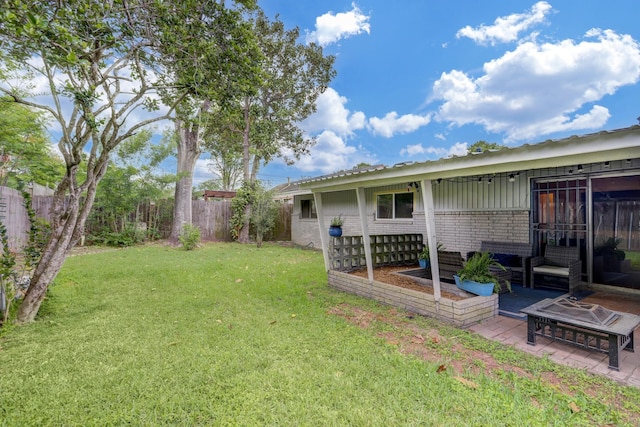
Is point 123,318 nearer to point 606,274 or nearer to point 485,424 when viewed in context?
point 485,424

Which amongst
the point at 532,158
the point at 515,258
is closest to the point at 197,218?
the point at 515,258

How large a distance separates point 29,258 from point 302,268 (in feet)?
17.5

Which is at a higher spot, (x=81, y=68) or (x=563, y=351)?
(x=81, y=68)

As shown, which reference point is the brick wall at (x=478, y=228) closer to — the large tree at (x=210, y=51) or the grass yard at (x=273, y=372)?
the grass yard at (x=273, y=372)

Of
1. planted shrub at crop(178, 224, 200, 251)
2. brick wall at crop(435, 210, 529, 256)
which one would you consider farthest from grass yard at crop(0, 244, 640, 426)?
planted shrub at crop(178, 224, 200, 251)

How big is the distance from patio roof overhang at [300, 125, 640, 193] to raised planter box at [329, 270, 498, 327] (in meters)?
1.72

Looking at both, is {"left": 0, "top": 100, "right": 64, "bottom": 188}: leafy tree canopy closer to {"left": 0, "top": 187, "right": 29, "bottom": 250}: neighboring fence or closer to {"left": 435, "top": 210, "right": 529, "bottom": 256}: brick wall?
{"left": 0, "top": 187, "right": 29, "bottom": 250}: neighboring fence

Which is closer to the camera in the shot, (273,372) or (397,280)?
(273,372)

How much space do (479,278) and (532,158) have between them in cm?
217

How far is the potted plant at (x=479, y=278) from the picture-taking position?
14.1 ft

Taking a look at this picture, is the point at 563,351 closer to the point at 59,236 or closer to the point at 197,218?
the point at 59,236

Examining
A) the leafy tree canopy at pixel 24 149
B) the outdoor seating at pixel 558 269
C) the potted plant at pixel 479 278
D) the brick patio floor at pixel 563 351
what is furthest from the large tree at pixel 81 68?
the outdoor seating at pixel 558 269

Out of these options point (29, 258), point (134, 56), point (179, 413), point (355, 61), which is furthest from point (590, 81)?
point (29, 258)

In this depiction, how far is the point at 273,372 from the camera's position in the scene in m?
2.64
